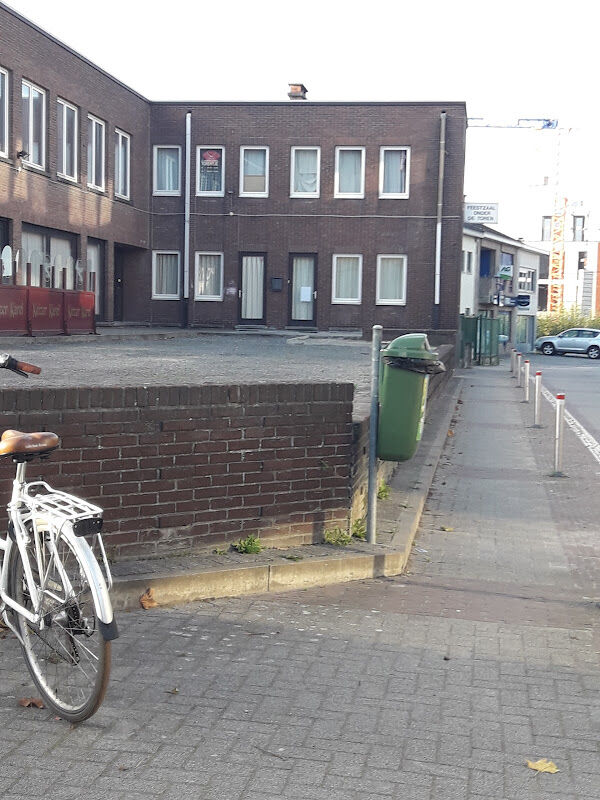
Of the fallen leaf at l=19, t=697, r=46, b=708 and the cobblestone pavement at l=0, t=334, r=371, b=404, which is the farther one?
the cobblestone pavement at l=0, t=334, r=371, b=404

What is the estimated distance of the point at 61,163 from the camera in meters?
30.6

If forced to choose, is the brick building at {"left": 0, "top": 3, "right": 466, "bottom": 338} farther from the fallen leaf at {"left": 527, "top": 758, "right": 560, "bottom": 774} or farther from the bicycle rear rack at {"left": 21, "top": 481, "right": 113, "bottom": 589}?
the fallen leaf at {"left": 527, "top": 758, "right": 560, "bottom": 774}

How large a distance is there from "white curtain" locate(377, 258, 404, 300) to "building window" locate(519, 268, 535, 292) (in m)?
29.1

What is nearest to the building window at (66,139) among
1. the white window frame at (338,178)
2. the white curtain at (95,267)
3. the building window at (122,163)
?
the white curtain at (95,267)

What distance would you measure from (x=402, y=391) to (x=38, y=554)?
12.2ft

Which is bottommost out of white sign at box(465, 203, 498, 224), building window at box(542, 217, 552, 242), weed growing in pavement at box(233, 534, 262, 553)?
weed growing in pavement at box(233, 534, 262, 553)

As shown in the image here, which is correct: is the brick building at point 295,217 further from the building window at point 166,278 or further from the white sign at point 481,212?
the white sign at point 481,212

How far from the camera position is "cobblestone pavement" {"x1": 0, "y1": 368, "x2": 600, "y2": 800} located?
13.0ft

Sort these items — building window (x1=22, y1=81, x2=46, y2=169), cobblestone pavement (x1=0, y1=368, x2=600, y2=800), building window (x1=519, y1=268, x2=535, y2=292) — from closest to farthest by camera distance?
1. cobblestone pavement (x1=0, y1=368, x2=600, y2=800)
2. building window (x1=22, y1=81, x2=46, y2=169)
3. building window (x1=519, y1=268, x2=535, y2=292)

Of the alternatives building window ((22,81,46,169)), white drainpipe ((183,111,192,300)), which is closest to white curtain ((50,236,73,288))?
building window ((22,81,46,169))

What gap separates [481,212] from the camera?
42.0m

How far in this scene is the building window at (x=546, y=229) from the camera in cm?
10312

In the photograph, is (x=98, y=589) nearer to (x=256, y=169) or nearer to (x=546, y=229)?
(x=256, y=169)

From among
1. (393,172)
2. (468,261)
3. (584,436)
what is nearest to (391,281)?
(393,172)
